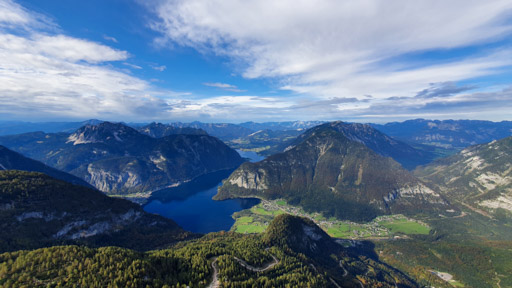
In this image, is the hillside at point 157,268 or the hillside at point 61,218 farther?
the hillside at point 61,218

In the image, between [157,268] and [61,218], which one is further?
[61,218]

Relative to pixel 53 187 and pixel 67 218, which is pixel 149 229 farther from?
pixel 53 187

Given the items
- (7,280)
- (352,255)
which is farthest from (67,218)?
(352,255)

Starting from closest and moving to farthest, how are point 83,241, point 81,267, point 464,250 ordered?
point 81,267 → point 83,241 → point 464,250

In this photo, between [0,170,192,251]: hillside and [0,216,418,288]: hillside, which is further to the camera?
[0,170,192,251]: hillside

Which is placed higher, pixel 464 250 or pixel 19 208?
pixel 19 208

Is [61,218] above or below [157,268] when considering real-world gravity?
below

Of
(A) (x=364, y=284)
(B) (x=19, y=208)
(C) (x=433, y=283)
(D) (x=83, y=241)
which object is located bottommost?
(C) (x=433, y=283)

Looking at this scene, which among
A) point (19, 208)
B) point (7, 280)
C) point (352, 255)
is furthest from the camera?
point (352, 255)
